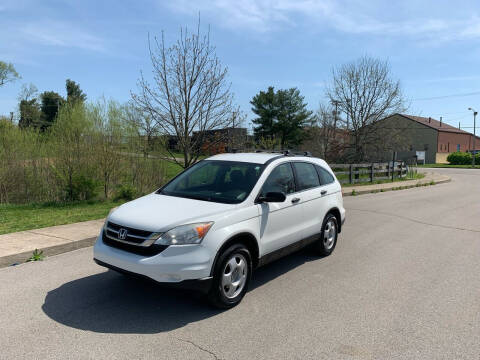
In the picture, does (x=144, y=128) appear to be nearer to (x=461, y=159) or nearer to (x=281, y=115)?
(x=281, y=115)

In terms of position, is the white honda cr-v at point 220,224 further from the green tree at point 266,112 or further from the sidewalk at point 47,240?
the green tree at point 266,112

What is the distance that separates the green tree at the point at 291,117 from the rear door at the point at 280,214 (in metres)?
52.0

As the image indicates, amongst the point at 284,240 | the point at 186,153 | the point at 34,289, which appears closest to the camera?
the point at 34,289

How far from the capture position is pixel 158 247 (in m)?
3.90

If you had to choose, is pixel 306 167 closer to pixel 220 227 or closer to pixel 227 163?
pixel 227 163

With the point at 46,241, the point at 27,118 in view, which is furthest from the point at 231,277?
the point at 27,118

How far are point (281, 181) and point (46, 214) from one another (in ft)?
23.0

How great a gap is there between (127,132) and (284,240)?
9.53m

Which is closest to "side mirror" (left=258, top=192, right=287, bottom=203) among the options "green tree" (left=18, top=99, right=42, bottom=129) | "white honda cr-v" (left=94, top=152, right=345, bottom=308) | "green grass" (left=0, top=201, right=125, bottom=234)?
"white honda cr-v" (left=94, top=152, right=345, bottom=308)

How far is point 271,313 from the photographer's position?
4191mm

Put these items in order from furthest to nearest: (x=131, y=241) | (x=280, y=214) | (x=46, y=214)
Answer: (x=46, y=214)
(x=280, y=214)
(x=131, y=241)

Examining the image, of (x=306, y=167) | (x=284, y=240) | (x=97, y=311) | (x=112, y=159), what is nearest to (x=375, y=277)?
(x=284, y=240)

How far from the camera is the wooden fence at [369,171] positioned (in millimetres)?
20347

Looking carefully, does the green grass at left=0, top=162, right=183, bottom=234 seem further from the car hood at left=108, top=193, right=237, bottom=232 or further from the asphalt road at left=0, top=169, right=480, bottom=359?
the car hood at left=108, top=193, right=237, bottom=232
